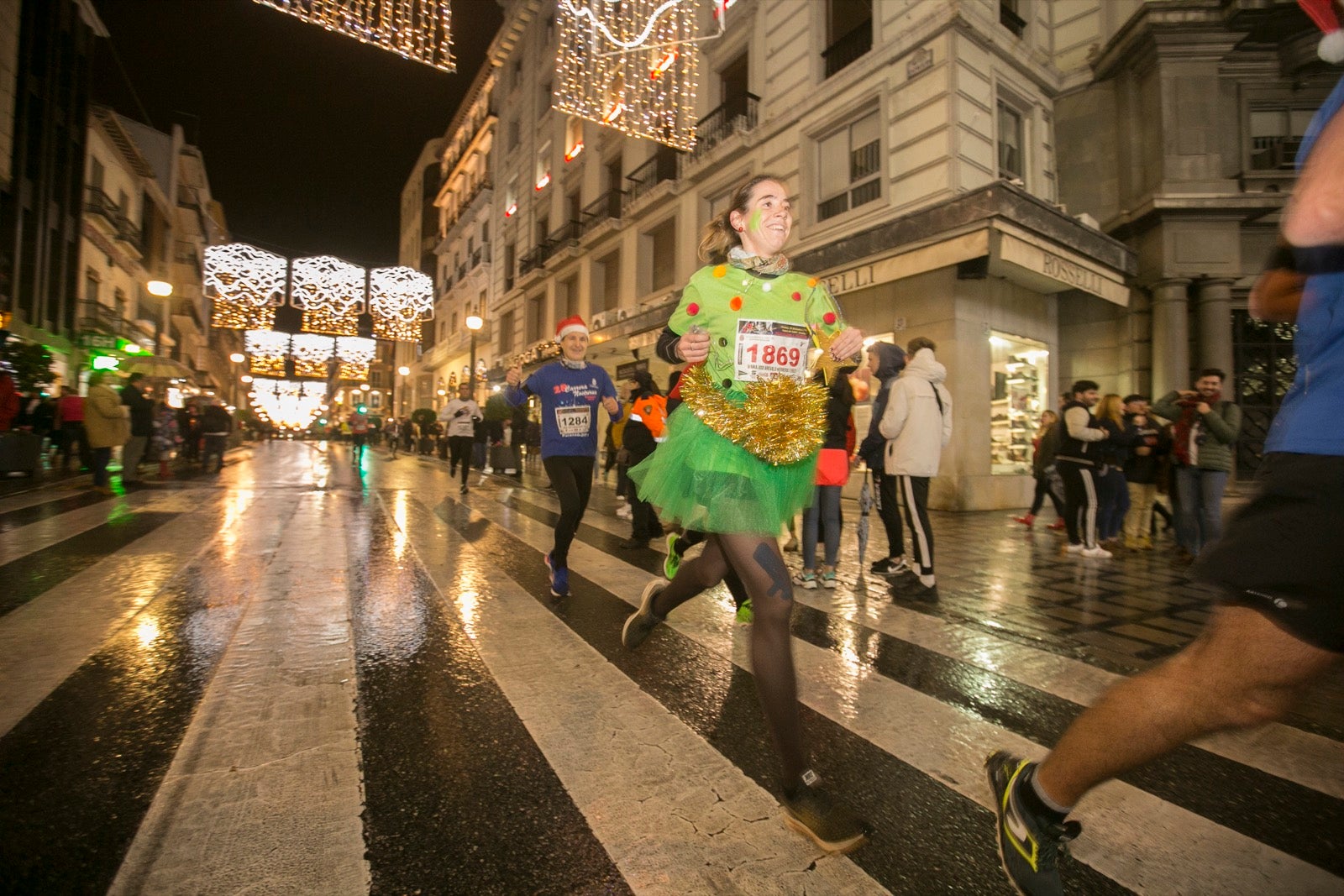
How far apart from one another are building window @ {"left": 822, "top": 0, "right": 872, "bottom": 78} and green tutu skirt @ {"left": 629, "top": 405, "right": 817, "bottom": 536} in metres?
13.4

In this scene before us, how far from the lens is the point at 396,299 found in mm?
22375

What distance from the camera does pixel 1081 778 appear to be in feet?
4.23

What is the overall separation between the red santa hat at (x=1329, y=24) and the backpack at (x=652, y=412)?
5402mm

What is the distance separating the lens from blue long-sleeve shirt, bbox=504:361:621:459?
4570 mm

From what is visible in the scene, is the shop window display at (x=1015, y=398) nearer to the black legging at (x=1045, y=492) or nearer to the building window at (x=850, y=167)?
the black legging at (x=1045, y=492)

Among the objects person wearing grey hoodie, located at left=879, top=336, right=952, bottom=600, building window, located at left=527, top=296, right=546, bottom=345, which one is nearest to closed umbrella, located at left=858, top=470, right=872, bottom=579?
person wearing grey hoodie, located at left=879, top=336, right=952, bottom=600

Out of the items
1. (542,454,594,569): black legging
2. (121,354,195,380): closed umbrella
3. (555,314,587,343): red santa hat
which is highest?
(121,354,195,380): closed umbrella

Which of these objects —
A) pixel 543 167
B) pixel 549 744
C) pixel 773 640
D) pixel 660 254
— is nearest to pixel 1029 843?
pixel 773 640

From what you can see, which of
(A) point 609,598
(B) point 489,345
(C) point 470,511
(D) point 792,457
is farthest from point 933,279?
(B) point 489,345

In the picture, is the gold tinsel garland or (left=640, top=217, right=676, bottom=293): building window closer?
the gold tinsel garland

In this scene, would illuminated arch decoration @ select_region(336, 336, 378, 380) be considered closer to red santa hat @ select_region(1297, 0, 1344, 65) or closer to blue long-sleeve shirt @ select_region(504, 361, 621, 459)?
blue long-sleeve shirt @ select_region(504, 361, 621, 459)

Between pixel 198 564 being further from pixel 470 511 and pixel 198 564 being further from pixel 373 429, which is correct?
pixel 373 429

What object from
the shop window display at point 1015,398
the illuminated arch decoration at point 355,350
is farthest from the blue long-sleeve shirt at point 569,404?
the illuminated arch decoration at point 355,350

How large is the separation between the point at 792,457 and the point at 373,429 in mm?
36186
